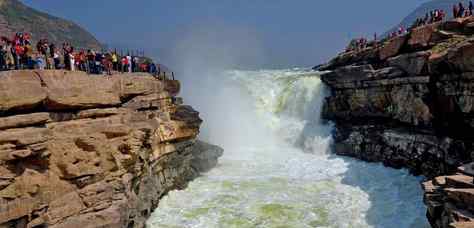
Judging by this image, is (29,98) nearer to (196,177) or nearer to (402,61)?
(196,177)

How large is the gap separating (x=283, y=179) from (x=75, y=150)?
40.0ft

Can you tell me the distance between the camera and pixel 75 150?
13727mm

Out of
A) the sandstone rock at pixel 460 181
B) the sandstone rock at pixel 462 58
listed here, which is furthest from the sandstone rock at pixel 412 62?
the sandstone rock at pixel 460 181

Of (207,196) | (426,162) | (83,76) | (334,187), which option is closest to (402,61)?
(426,162)

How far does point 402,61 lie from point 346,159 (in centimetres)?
738

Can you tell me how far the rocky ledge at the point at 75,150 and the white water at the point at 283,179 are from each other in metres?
2.91

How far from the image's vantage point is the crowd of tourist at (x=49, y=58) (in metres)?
15.3

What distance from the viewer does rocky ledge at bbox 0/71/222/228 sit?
12188 millimetres

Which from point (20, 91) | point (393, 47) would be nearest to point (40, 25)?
point (393, 47)

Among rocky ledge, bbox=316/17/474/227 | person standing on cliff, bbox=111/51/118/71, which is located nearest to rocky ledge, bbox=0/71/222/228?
person standing on cliff, bbox=111/51/118/71

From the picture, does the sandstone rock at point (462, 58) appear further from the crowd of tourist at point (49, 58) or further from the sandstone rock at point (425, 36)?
the crowd of tourist at point (49, 58)

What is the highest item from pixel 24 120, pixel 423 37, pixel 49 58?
pixel 423 37

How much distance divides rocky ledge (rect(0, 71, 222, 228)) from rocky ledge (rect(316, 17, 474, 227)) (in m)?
11.1

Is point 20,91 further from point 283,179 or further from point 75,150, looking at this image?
point 283,179
